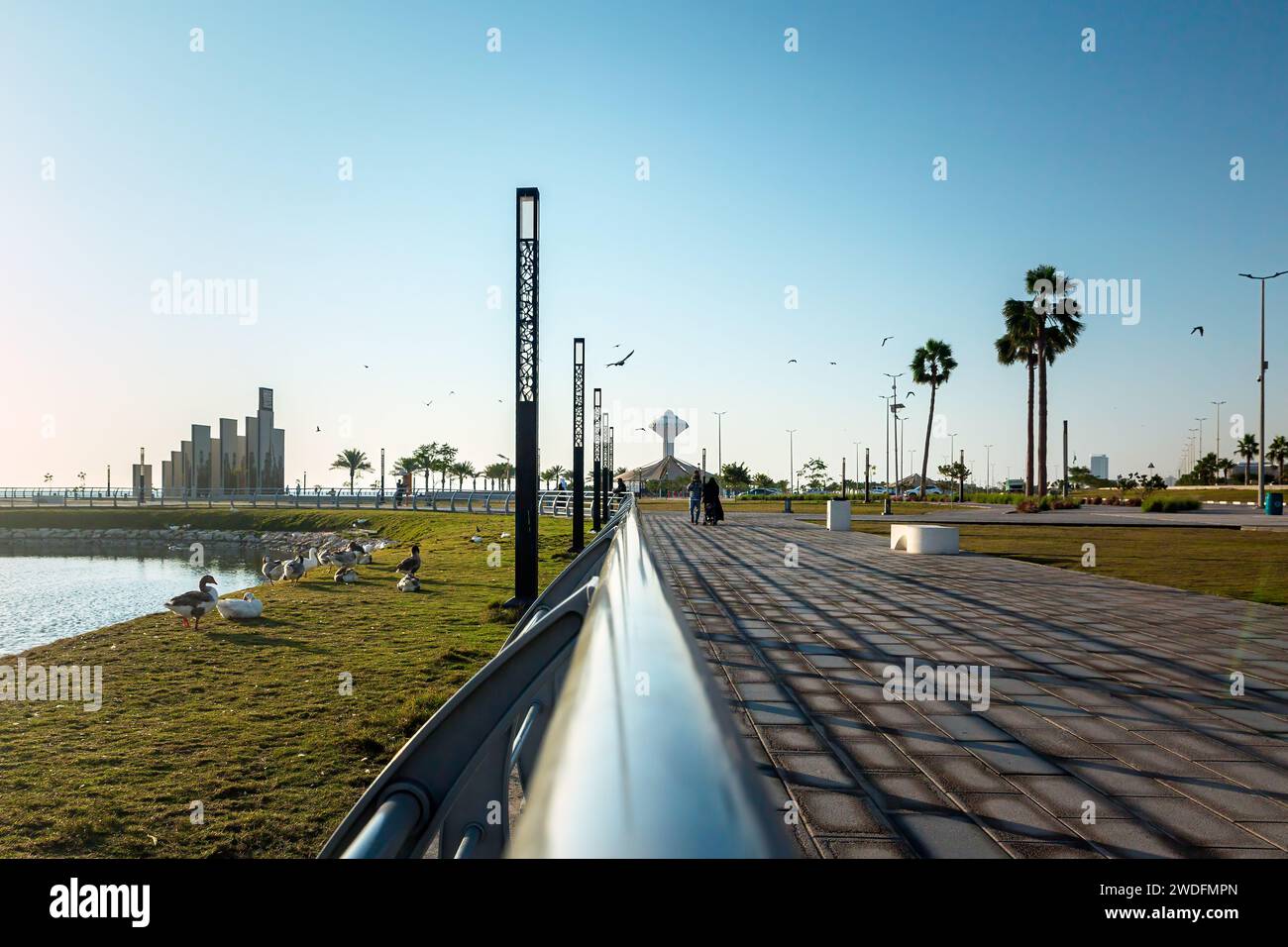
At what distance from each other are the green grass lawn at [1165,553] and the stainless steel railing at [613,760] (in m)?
12.1

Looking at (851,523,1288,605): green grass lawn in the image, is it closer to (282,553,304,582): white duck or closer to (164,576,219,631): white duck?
(164,576,219,631): white duck

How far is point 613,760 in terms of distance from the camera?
2.14 ft

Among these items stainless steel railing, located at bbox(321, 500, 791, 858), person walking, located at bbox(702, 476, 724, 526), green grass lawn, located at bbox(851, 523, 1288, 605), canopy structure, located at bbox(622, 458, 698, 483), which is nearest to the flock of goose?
person walking, located at bbox(702, 476, 724, 526)

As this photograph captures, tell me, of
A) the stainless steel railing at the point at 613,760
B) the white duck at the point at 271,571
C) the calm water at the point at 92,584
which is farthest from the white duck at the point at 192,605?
the stainless steel railing at the point at 613,760

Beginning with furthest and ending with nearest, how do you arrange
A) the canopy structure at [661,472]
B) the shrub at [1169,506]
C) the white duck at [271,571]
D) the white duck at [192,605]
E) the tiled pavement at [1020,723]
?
the canopy structure at [661,472], the shrub at [1169,506], the white duck at [271,571], the white duck at [192,605], the tiled pavement at [1020,723]

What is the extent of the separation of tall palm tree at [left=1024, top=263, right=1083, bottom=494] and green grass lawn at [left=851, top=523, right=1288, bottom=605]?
1827 centimetres

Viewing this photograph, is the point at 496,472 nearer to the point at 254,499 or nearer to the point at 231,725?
the point at 254,499

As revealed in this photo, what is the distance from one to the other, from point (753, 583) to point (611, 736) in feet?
38.3

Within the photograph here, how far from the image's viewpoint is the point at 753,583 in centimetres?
1216

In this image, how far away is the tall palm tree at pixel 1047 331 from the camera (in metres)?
46.1

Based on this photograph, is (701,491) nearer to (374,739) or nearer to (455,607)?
(455,607)

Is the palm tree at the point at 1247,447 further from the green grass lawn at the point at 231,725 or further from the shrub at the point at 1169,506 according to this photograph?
the green grass lawn at the point at 231,725
